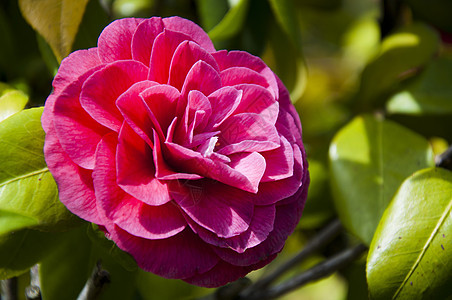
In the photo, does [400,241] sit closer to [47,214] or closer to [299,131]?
[299,131]

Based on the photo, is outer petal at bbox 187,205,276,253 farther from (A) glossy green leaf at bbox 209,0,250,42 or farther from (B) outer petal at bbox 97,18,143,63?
(A) glossy green leaf at bbox 209,0,250,42

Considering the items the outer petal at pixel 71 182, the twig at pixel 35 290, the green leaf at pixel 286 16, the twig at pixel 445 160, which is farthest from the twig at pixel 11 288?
the twig at pixel 445 160

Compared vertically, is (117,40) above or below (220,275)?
above

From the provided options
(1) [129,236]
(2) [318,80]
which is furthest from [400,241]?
(2) [318,80]

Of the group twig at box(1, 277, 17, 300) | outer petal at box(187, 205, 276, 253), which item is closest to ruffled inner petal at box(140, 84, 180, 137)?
outer petal at box(187, 205, 276, 253)

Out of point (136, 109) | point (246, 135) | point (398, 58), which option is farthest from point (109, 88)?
point (398, 58)

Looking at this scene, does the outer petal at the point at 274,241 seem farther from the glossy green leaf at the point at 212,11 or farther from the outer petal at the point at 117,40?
the glossy green leaf at the point at 212,11

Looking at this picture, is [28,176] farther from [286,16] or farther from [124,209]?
[286,16]
